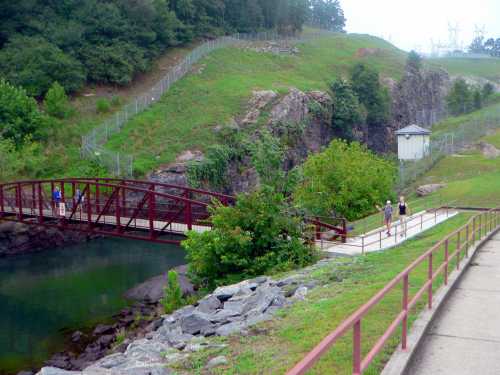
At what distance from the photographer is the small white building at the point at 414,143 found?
5472 centimetres

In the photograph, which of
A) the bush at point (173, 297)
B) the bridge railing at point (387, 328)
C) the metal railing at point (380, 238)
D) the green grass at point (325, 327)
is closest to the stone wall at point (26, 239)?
the bush at point (173, 297)

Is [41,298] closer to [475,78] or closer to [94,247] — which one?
[94,247]

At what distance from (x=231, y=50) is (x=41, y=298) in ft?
183

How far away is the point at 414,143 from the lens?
55.1 m

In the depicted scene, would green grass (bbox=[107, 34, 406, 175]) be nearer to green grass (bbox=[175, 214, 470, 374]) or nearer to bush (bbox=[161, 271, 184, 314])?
bush (bbox=[161, 271, 184, 314])

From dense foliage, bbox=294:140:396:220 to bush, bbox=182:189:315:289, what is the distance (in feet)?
40.4

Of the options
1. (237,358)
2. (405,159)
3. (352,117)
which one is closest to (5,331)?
(237,358)

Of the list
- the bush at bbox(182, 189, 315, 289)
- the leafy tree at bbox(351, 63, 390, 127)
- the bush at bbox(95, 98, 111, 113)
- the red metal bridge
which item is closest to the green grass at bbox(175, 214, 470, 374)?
the bush at bbox(182, 189, 315, 289)

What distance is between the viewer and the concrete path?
8188 millimetres

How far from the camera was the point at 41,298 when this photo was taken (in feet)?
104

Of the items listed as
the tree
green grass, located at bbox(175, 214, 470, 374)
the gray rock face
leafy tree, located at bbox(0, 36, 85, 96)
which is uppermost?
the tree

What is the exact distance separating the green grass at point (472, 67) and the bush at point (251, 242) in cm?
12316

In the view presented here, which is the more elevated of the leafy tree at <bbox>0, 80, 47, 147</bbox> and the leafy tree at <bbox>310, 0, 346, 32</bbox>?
the leafy tree at <bbox>310, 0, 346, 32</bbox>

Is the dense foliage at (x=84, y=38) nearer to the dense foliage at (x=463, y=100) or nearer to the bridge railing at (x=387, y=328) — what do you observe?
the dense foliage at (x=463, y=100)
